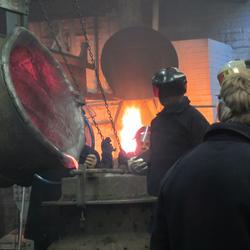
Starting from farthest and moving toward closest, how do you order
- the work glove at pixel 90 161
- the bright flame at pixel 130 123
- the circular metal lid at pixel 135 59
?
the bright flame at pixel 130 123 < the circular metal lid at pixel 135 59 < the work glove at pixel 90 161

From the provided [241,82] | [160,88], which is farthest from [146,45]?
Answer: [241,82]

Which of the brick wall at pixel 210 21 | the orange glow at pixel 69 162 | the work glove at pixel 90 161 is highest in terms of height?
the brick wall at pixel 210 21

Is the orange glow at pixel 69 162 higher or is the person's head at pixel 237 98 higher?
the person's head at pixel 237 98

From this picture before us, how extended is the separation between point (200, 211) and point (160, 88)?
85.4 inches

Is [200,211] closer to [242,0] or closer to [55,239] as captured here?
[55,239]

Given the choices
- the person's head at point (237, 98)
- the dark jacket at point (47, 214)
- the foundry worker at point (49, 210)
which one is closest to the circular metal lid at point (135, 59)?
the foundry worker at point (49, 210)

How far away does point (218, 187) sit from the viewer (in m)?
1.85

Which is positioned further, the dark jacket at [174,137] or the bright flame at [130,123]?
the bright flame at [130,123]

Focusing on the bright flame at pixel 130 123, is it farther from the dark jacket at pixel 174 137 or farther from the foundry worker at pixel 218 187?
the foundry worker at pixel 218 187

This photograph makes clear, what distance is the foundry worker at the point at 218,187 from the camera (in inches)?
72.0

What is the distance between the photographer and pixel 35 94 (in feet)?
15.6

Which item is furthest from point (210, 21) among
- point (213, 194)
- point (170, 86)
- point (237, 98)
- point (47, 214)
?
point (213, 194)

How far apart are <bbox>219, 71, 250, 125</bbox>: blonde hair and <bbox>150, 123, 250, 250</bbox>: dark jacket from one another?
0.05 metres

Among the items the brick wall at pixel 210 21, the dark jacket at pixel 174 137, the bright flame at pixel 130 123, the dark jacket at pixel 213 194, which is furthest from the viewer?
the brick wall at pixel 210 21
